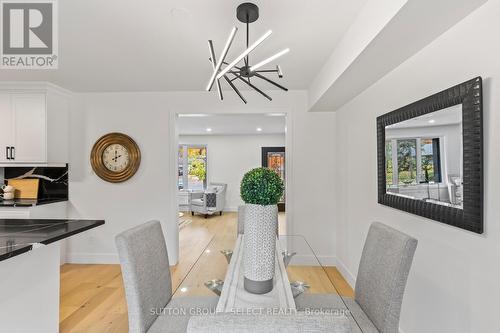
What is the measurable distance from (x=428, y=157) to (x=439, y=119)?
258 millimetres

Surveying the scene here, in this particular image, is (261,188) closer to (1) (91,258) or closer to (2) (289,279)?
(2) (289,279)

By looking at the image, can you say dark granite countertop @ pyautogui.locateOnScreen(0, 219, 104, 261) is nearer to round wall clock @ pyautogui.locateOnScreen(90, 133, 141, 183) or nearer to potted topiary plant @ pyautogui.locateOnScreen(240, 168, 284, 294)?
potted topiary plant @ pyautogui.locateOnScreen(240, 168, 284, 294)

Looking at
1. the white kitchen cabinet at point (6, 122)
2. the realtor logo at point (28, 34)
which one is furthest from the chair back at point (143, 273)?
the white kitchen cabinet at point (6, 122)

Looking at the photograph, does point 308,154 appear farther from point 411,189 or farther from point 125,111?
point 125,111

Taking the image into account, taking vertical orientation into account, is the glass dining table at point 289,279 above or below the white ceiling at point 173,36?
below

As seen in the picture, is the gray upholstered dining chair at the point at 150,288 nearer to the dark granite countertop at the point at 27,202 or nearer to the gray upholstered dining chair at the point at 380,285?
the gray upholstered dining chair at the point at 380,285

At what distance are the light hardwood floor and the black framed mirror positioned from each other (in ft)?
2.57

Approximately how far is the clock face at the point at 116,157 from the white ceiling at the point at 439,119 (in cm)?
330

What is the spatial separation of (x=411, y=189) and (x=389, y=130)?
533mm

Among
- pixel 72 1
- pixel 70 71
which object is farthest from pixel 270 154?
pixel 72 1

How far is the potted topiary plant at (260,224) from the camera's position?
123cm

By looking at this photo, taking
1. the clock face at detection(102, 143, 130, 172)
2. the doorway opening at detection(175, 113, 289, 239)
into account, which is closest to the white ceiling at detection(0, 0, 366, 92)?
the clock face at detection(102, 143, 130, 172)

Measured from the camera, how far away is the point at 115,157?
3695mm

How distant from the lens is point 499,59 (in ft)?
3.87
